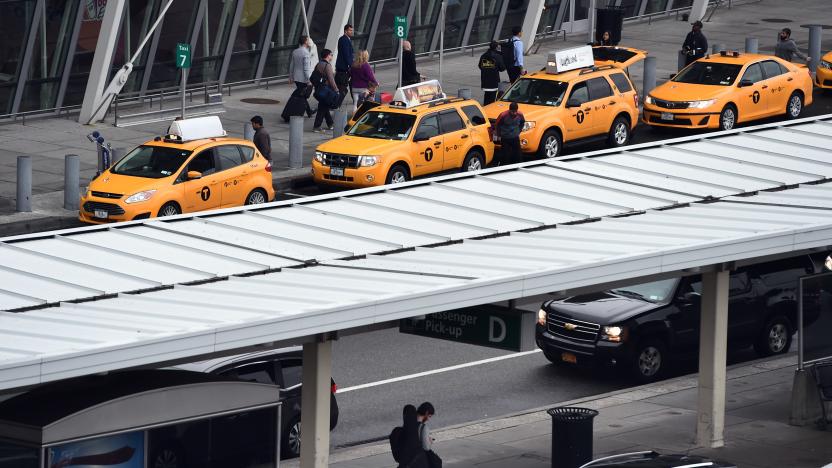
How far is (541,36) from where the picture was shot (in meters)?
47.8

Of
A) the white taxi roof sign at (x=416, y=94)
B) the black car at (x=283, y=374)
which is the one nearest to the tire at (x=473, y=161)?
the white taxi roof sign at (x=416, y=94)

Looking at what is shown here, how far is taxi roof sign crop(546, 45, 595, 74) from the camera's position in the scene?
32750 millimetres

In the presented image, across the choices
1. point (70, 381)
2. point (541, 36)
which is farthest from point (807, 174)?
point (541, 36)

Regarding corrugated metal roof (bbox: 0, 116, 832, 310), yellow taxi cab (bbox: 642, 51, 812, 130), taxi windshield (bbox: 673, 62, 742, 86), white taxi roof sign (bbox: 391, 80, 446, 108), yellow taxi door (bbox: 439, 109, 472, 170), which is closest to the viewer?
corrugated metal roof (bbox: 0, 116, 832, 310)

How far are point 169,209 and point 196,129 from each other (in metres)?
1.73

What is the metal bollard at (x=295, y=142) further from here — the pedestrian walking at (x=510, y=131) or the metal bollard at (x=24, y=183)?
the metal bollard at (x=24, y=183)

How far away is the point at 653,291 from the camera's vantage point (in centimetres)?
2205

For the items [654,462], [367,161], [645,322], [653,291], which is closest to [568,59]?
[367,161]

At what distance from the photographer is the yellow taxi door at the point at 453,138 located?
30578 mm

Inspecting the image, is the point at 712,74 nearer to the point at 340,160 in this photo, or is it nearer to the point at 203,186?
the point at 340,160

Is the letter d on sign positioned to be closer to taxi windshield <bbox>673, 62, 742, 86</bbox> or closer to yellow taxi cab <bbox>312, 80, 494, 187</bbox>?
yellow taxi cab <bbox>312, 80, 494, 187</bbox>

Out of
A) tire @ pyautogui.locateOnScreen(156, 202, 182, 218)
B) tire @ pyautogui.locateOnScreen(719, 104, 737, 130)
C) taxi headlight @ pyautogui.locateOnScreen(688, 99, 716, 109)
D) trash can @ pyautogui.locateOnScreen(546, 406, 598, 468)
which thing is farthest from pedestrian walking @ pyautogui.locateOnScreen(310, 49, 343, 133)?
trash can @ pyautogui.locateOnScreen(546, 406, 598, 468)

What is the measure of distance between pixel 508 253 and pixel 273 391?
10.9ft

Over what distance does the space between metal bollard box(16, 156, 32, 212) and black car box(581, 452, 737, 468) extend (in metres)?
15.9
